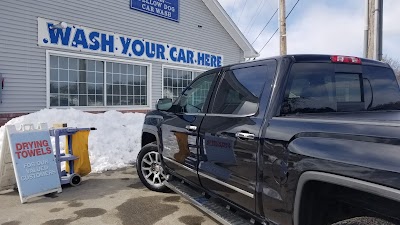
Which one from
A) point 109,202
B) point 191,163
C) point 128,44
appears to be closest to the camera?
point 191,163

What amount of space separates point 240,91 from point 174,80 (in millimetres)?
11598

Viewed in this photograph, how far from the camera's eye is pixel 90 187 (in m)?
5.82

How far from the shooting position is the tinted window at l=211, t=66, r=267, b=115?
3.17 metres

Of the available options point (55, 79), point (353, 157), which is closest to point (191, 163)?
point (353, 157)

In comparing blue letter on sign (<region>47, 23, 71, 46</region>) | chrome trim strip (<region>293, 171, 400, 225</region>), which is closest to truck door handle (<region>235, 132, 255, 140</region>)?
chrome trim strip (<region>293, 171, 400, 225</region>)

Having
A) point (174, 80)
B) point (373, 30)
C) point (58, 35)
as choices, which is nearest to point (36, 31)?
point (58, 35)

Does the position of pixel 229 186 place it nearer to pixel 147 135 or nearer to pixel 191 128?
pixel 191 128

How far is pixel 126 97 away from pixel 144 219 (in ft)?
29.9

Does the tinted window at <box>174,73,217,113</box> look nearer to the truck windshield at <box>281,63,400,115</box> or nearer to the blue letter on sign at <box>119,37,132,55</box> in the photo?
the truck windshield at <box>281,63,400,115</box>

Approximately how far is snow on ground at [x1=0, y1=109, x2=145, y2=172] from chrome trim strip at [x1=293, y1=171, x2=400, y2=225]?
18.1 ft

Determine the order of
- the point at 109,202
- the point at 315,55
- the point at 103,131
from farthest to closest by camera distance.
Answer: the point at 103,131, the point at 109,202, the point at 315,55

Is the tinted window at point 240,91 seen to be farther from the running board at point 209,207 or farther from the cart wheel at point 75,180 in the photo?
the cart wheel at point 75,180

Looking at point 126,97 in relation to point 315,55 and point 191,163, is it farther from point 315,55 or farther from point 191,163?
point 315,55

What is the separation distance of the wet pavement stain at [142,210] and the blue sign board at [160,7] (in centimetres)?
975
